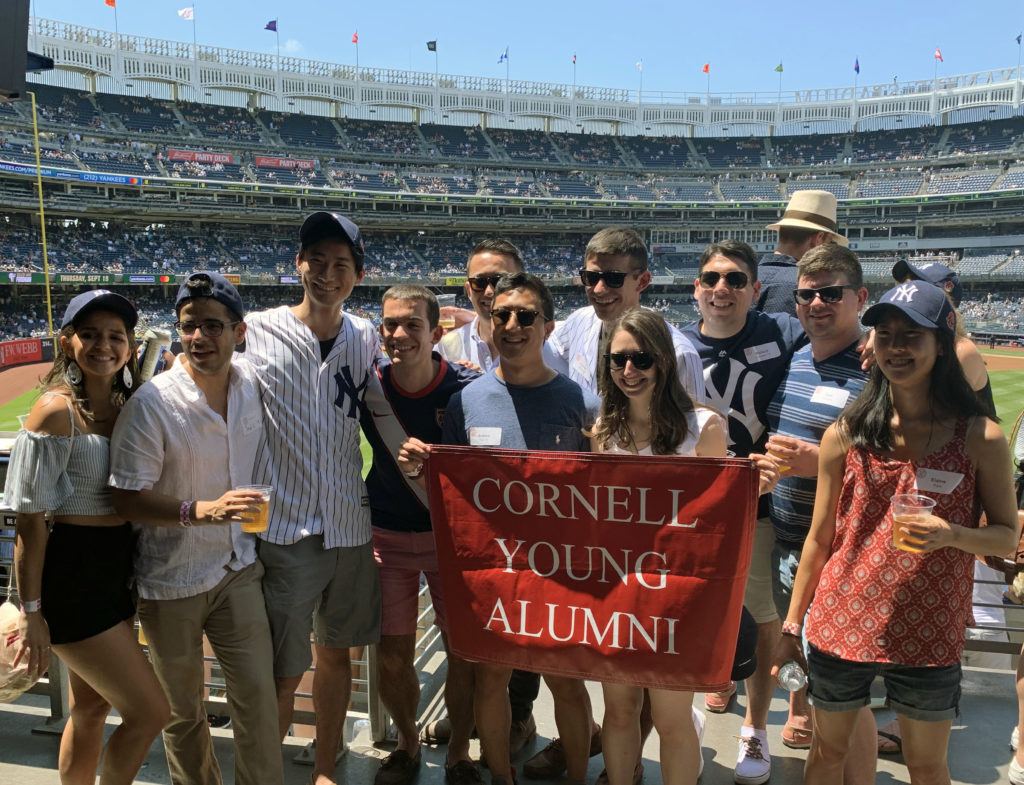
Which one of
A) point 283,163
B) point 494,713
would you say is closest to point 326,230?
point 494,713

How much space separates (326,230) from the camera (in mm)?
3785

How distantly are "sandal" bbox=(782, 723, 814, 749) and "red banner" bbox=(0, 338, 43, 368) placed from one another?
31941mm

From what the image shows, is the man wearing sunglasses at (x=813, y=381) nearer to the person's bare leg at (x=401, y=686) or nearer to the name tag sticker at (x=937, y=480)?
the name tag sticker at (x=937, y=480)

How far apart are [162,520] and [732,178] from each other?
6690 cm

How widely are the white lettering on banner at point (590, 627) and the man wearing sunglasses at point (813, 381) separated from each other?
1025mm

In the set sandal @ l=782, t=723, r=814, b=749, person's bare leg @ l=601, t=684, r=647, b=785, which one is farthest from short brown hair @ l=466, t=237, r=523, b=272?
sandal @ l=782, t=723, r=814, b=749

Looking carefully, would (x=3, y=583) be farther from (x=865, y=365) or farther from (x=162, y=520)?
(x=865, y=365)

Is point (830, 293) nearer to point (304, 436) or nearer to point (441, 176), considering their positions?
point (304, 436)

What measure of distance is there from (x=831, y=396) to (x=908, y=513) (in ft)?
3.50

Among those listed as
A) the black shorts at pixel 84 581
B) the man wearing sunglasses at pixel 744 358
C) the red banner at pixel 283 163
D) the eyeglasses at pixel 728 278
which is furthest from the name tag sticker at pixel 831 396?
the red banner at pixel 283 163

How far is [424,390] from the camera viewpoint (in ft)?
12.6

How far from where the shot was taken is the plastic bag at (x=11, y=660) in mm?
3064

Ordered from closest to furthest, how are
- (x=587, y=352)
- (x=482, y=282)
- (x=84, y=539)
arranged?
(x=84, y=539) < (x=587, y=352) < (x=482, y=282)

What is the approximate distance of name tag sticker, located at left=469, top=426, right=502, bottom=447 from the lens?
3430mm
